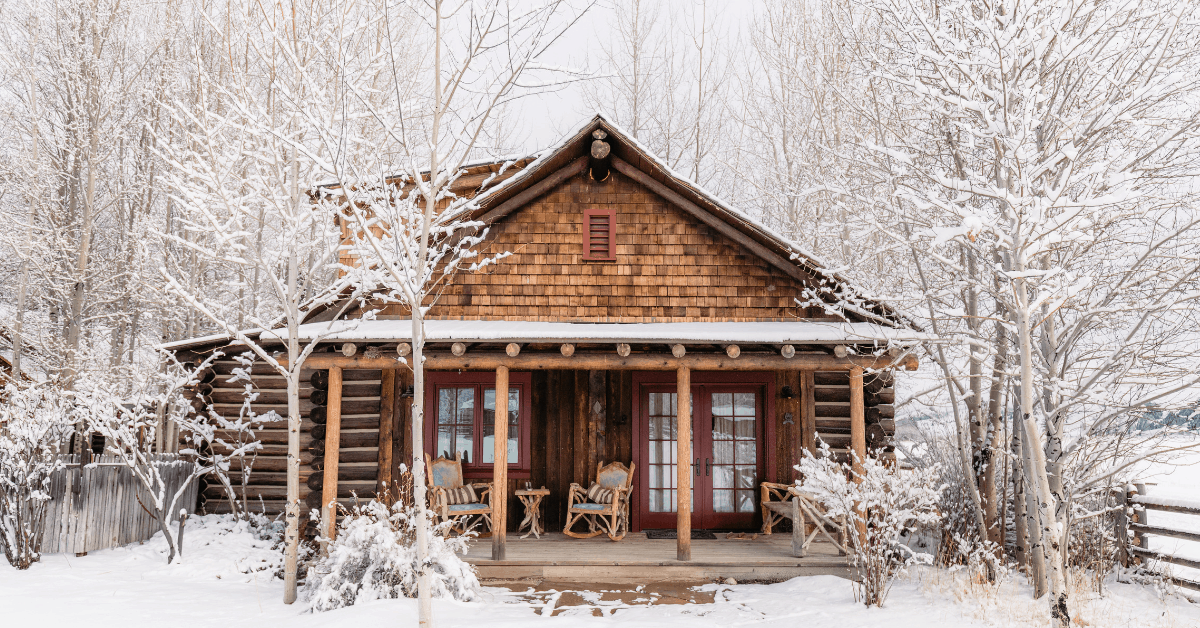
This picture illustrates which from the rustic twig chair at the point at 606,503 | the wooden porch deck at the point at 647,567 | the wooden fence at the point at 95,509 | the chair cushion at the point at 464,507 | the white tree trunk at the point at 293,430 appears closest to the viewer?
the white tree trunk at the point at 293,430

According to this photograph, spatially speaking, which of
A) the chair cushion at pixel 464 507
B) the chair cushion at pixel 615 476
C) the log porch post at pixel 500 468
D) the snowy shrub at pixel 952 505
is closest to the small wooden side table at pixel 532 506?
the chair cushion at pixel 464 507

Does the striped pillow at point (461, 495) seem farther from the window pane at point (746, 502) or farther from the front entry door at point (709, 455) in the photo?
the window pane at point (746, 502)

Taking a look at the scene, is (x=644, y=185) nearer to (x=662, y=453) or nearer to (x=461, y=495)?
(x=662, y=453)

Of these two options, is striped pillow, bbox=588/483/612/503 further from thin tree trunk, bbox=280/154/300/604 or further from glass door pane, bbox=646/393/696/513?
thin tree trunk, bbox=280/154/300/604

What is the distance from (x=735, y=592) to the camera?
25.0 feet

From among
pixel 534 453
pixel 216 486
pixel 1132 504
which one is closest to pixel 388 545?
pixel 534 453

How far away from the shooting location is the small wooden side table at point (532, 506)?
932cm

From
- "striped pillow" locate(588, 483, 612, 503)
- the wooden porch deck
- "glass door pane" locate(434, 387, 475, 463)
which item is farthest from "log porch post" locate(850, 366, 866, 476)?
"glass door pane" locate(434, 387, 475, 463)

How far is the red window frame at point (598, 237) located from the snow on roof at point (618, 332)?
3.52ft

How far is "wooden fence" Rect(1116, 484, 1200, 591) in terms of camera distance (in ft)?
24.9

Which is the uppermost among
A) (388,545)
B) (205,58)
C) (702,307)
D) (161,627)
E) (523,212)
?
(205,58)

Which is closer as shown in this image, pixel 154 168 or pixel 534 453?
pixel 534 453

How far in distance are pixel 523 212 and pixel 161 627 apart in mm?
6059

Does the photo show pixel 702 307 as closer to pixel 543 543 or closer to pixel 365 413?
pixel 543 543
